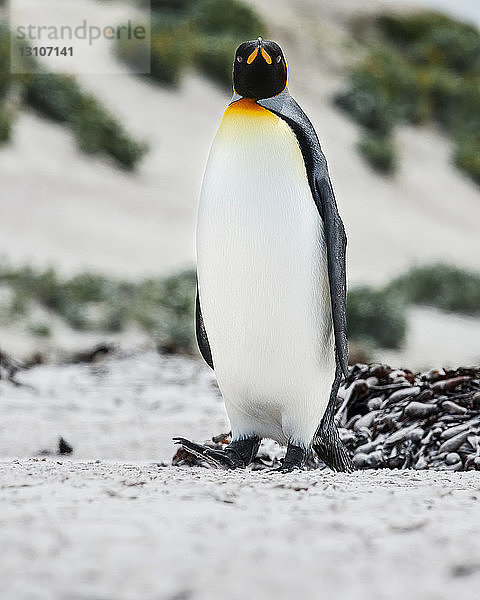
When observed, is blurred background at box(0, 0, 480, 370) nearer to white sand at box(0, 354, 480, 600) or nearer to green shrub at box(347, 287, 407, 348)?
green shrub at box(347, 287, 407, 348)

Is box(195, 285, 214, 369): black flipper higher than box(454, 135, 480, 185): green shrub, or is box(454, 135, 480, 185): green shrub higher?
box(454, 135, 480, 185): green shrub

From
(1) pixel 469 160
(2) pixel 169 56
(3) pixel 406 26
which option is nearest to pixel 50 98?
(2) pixel 169 56

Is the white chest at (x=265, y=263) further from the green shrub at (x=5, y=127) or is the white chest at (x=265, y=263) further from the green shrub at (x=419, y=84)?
→ the green shrub at (x=419, y=84)

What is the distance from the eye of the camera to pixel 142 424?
473cm

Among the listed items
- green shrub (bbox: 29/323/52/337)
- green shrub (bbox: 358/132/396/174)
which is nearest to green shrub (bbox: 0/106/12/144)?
green shrub (bbox: 29/323/52/337)

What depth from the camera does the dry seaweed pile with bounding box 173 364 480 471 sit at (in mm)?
3340

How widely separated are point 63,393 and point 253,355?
10.1 feet

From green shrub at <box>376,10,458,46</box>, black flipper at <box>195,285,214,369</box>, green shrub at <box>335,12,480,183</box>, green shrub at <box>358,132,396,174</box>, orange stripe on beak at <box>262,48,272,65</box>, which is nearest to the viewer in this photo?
orange stripe on beak at <box>262,48,272,65</box>

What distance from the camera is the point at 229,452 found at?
2.93 metres

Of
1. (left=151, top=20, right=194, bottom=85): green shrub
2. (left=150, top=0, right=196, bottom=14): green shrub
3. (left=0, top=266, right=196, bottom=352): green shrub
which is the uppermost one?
(left=150, top=0, right=196, bottom=14): green shrub

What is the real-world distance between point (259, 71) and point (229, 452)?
1241 mm

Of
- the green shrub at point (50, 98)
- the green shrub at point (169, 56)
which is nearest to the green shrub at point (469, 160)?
the green shrub at point (169, 56)

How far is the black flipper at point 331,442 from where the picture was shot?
2.97 metres

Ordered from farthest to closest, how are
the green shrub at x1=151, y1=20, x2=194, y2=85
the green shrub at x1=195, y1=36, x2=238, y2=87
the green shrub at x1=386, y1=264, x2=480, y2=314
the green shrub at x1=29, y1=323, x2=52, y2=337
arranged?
1. the green shrub at x1=195, y1=36, x2=238, y2=87
2. the green shrub at x1=151, y1=20, x2=194, y2=85
3. the green shrub at x1=386, y1=264, x2=480, y2=314
4. the green shrub at x1=29, y1=323, x2=52, y2=337
